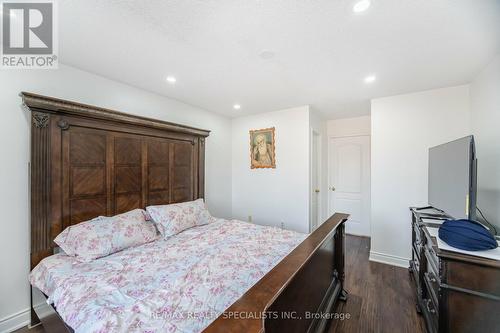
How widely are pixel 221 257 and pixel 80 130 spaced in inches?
77.4

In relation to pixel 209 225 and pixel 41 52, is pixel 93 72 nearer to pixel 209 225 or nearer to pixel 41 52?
pixel 41 52

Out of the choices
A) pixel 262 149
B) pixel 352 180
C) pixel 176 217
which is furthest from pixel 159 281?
pixel 352 180

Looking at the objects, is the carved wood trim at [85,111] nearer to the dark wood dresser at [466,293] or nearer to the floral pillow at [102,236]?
the floral pillow at [102,236]

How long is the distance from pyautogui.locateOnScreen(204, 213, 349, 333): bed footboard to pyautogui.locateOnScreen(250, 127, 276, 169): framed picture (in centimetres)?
182

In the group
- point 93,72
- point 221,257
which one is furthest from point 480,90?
point 93,72

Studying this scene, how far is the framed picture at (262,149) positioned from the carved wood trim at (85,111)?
1576 millimetres

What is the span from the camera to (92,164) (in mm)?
2197

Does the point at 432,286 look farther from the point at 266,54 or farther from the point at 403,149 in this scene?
the point at 266,54

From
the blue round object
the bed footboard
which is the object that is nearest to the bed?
the bed footboard

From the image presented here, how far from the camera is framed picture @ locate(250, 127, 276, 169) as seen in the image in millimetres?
3809

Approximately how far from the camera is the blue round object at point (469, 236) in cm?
131

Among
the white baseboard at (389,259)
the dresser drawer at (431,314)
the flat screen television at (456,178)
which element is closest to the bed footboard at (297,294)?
the dresser drawer at (431,314)

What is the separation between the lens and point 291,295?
1098 mm

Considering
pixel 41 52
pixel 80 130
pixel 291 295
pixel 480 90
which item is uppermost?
pixel 41 52
